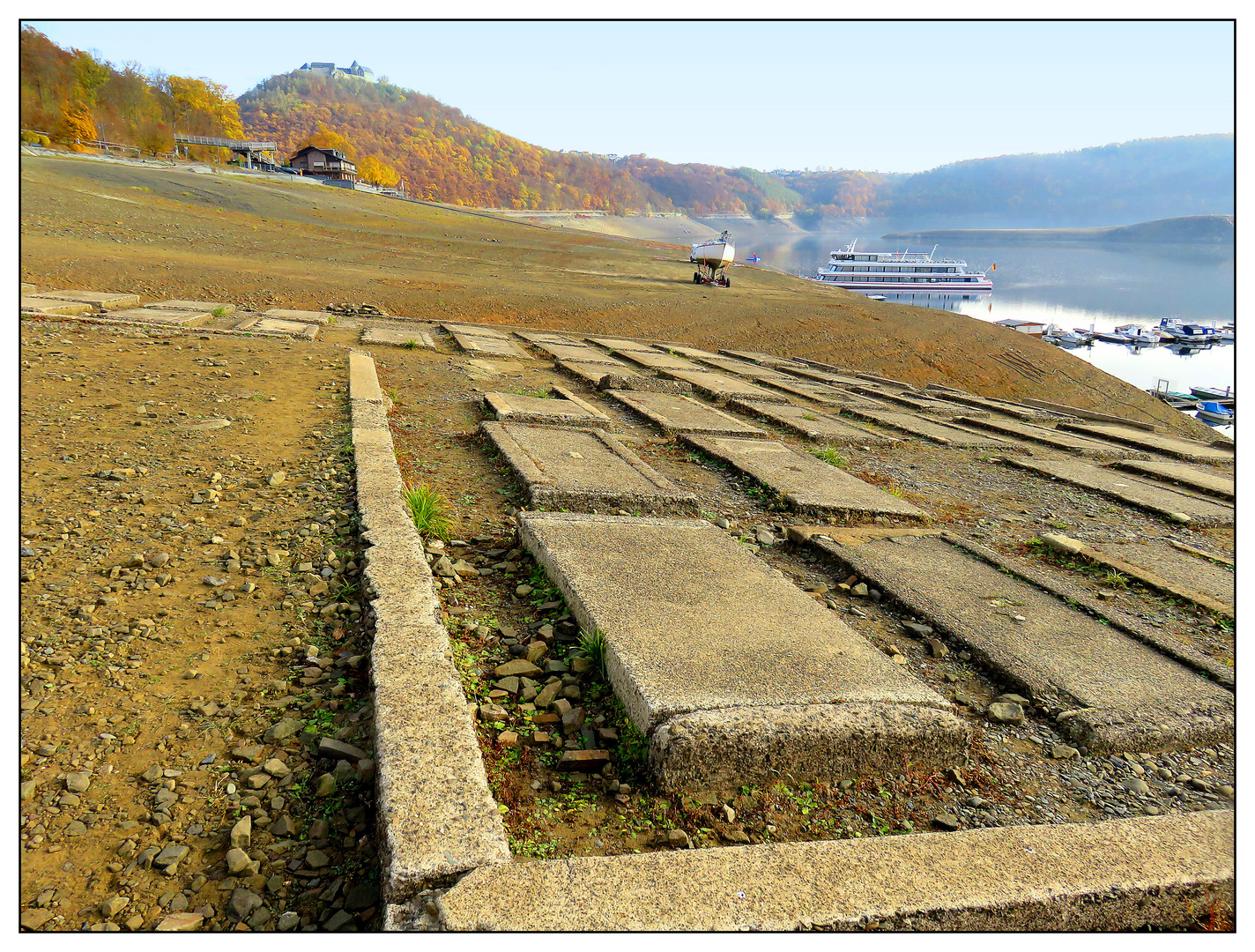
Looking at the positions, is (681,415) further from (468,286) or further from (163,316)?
(468,286)

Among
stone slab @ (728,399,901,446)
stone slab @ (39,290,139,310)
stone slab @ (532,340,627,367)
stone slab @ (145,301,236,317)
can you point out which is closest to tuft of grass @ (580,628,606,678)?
stone slab @ (728,399,901,446)

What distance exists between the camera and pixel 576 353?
35.5 ft

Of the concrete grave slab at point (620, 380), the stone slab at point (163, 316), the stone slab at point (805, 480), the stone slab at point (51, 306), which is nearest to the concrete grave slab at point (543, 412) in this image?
the stone slab at point (805, 480)

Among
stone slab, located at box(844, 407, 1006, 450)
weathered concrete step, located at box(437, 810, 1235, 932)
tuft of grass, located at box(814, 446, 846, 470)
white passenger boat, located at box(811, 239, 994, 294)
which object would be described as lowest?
weathered concrete step, located at box(437, 810, 1235, 932)

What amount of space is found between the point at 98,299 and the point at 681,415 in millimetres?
8168

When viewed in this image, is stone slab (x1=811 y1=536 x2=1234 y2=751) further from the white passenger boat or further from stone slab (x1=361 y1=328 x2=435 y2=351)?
the white passenger boat

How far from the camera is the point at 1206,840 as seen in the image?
6.00ft

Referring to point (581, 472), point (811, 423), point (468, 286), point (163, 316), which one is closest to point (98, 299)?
point (163, 316)

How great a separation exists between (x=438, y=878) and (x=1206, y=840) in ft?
6.35

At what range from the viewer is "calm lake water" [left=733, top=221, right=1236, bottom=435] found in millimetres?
42469

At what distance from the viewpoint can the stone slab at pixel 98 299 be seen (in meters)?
9.12

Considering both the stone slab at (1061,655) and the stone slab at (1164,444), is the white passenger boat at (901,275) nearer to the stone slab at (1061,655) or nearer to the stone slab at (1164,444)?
the stone slab at (1164,444)

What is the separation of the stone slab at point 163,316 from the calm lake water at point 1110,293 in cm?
1001

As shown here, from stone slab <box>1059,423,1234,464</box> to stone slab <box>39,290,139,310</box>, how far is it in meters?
12.9
